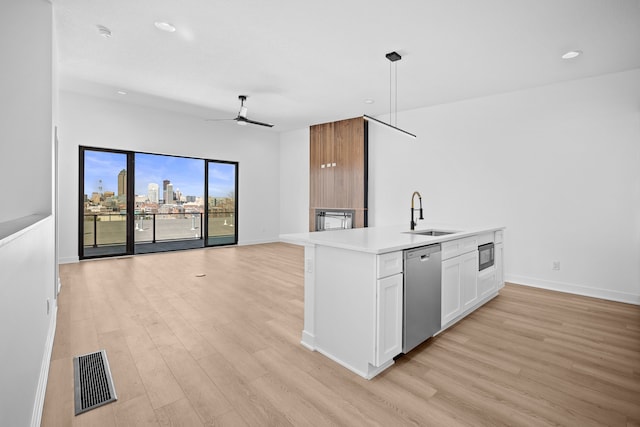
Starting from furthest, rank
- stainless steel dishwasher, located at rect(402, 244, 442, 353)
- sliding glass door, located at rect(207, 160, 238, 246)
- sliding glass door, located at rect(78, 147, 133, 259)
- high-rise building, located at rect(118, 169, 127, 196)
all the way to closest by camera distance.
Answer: sliding glass door, located at rect(207, 160, 238, 246) → high-rise building, located at rect(118, 169, 127, 196) → sliding glass door, located at rect(78, 147, 133, 259) → stainless steel dishwasher, located at rect(402, 244, 442, 353)

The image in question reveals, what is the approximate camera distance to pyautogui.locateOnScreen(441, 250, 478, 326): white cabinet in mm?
2734

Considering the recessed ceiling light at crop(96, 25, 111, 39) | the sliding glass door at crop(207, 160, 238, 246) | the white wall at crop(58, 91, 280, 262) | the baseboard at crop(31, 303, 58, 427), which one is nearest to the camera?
the baseboard at crop(31, 303, 58, 427)

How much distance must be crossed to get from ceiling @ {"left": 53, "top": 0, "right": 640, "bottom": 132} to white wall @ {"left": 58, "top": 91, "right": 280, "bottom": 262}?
61 centimetres

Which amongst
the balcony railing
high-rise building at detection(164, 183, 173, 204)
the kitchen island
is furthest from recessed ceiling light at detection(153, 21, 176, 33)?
high-rise building at detection(164, 183, 173, 204)

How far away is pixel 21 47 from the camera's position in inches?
100

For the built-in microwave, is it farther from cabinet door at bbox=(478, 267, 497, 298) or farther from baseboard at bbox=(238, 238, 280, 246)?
baseboard at bbox=(238, 238, 280, 246)

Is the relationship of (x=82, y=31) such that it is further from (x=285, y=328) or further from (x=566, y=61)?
(x=566, y=61)

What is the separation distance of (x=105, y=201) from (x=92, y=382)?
5123 mm

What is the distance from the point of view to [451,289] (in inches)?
111

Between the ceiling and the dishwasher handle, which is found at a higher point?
the ceiling

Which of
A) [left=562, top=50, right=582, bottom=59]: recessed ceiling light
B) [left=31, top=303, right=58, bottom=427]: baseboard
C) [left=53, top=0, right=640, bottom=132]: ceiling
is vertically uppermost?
[left=53, top=0, right=640, bottom=132]: ceiling

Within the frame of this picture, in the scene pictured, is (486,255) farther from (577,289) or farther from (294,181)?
(294,181)

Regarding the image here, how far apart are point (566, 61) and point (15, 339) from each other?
5.28 metres

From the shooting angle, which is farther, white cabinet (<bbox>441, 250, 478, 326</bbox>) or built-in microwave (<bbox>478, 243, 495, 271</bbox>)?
built-in microwave (<bbox>478, 243, 495, 271</bbox>)
